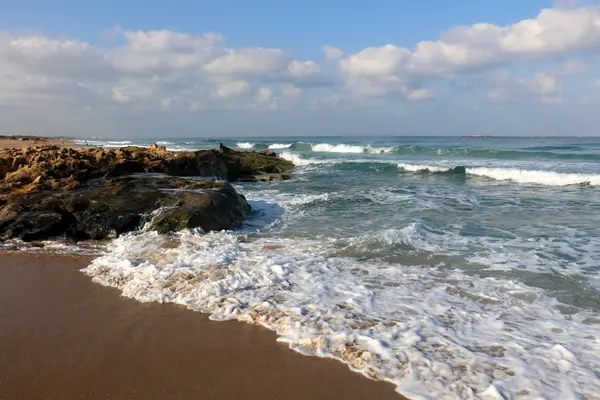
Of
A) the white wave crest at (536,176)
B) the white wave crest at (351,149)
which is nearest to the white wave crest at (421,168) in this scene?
the white wave crest at (536,176)

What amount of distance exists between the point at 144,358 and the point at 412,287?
9.76ft

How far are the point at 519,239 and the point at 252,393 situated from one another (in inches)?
235

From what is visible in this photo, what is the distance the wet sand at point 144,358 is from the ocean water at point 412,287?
0.22 metres

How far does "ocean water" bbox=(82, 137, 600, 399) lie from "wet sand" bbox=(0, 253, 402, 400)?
22cm

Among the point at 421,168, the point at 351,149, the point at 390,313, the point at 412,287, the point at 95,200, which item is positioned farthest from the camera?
the point at 351,149

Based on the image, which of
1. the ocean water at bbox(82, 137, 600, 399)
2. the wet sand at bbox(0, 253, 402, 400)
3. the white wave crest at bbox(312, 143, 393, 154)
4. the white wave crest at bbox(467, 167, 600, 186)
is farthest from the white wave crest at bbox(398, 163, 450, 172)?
the wet sand at bbox(0, 253, 402, 400)

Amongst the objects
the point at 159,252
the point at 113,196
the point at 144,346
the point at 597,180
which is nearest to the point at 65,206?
the point at 113,196

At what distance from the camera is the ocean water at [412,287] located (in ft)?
10.7

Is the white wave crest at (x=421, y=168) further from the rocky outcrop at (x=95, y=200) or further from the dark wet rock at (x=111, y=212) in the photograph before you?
the dark wet rock at (x=111, y=212)

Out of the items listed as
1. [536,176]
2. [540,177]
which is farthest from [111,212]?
[536,176]

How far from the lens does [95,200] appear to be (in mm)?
7812

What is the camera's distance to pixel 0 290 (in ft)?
15.7

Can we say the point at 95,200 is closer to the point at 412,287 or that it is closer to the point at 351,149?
the point at 412,287

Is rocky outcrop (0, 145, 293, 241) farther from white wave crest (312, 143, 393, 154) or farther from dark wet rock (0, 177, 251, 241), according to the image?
white wave crest (312, 143, 393, 154)
